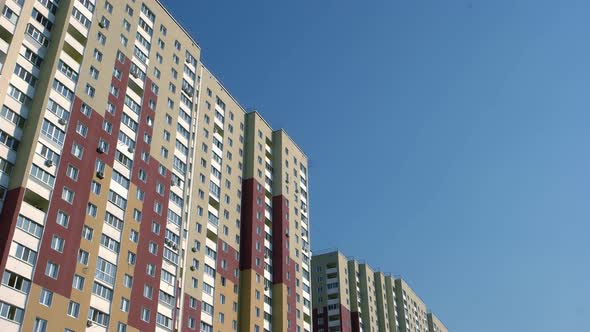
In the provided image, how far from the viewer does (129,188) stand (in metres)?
59.4

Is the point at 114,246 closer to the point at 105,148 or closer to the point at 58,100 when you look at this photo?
the point at 105,148

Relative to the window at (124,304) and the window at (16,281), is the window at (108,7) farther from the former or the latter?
the window at (16,281)

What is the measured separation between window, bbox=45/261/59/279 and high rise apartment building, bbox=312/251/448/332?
224ft

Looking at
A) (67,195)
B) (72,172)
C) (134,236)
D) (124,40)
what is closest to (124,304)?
(134,236)

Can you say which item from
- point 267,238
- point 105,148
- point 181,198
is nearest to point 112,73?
point 105,148

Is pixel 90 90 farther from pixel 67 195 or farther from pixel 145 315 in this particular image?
pixel 145 315

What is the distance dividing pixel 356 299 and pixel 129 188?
70.3m

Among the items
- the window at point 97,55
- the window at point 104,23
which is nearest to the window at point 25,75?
the window at point 97,55

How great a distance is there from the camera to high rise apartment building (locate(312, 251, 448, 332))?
11281 centimetres

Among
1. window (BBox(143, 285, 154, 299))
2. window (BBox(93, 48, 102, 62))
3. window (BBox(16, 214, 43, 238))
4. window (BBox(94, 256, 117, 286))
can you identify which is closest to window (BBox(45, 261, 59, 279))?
window (BBox(16, 214, 43, 238))

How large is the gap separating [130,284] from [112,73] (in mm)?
20381

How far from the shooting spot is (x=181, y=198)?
67.4 meters

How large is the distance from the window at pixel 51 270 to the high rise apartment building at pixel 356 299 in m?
68.2

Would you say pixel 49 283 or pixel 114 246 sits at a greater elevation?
pixel 114 246
